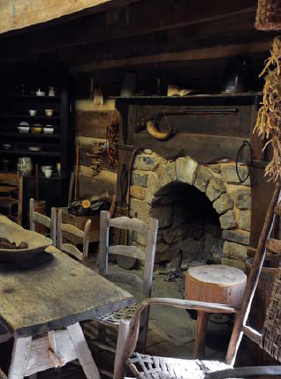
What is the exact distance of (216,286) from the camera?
2.72 m

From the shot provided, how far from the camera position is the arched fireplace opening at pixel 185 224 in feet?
14.5

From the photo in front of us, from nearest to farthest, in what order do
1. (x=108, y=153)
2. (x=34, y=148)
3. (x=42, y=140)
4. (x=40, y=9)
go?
(x=40, y=9) → (x=108, y=153) → (x=34, y=148) → (x=42, y=140)

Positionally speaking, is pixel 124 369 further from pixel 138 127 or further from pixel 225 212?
pixel 138 127

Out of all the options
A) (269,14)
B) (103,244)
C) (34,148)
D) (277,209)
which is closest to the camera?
(269,14)

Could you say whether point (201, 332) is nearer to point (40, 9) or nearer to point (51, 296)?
point (51, 296)

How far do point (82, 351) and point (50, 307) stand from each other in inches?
16.8

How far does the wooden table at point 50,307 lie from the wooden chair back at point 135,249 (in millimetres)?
342

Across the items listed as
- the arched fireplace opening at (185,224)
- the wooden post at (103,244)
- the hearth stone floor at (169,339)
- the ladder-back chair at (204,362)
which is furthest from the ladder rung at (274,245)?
the arched fireplace opening at (185,224)

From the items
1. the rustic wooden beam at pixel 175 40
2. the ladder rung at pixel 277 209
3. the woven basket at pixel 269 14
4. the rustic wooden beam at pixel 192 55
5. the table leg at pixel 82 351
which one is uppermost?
the rustic wooden beam at pixel 175 40

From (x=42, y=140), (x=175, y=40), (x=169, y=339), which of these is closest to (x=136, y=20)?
(x=175, y=40)

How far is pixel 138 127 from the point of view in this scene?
14.1ft

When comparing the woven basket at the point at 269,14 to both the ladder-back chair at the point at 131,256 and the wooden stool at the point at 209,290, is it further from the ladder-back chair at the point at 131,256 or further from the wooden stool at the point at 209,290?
the wooden stool at the point at 209,290

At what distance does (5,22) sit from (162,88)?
1863 millimetres

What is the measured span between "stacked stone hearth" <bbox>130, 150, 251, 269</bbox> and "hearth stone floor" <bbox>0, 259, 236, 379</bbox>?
0.52m
